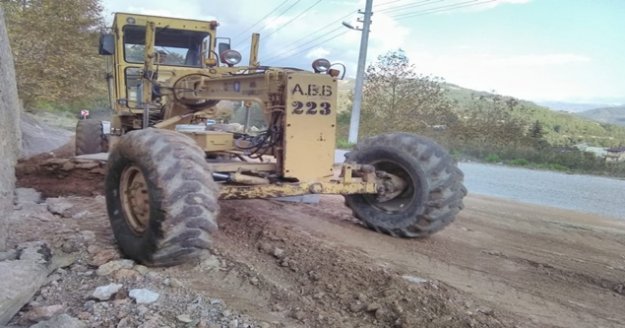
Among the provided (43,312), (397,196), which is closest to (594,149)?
(397,196)

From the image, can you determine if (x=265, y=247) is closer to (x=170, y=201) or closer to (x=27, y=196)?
(x=170, y=201)

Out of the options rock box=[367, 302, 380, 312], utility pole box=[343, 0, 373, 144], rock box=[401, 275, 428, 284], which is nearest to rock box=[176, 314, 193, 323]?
rock box=[367, 302, 380, 312]

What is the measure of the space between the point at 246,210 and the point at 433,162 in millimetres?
2325

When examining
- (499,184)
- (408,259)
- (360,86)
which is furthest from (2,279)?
(360,86)

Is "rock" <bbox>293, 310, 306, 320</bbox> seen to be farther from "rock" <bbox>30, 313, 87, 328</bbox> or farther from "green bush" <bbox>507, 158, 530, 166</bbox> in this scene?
"green bush" <bbox>507, 158, 530, 166</bbox>

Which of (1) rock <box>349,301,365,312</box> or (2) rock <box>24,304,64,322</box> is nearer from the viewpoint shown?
(2) rock <box>24,304,64,322</box>

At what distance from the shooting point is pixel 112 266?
13.8ft

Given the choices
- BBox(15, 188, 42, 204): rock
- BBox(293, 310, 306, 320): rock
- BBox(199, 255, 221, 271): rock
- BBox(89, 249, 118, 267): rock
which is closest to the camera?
BBox(293, 310, 306, 320): rock

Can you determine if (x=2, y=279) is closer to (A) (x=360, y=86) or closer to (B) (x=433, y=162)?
(B) (x=433, y=162)

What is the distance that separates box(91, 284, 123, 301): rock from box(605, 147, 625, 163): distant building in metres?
12.8

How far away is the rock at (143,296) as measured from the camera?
3.66 metres

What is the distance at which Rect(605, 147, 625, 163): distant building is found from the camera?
13.4m

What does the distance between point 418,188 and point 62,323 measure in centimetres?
355

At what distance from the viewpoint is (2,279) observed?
3.56 metres
